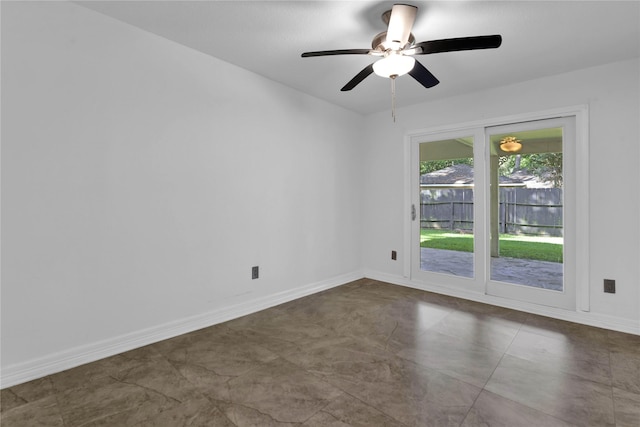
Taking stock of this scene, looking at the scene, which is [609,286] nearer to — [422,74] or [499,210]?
[499,210]

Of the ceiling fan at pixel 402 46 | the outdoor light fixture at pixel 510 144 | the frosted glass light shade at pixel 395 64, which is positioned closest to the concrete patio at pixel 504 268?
the outdoor light fixture at pixel 510 144

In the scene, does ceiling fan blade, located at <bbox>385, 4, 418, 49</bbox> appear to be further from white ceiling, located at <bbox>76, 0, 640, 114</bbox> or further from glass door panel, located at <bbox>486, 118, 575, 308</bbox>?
glass door panel, located at <bbox>486, 118, 575, 308</bbox>

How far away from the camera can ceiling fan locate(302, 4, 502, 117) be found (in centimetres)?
184

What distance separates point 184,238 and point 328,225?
193 centimetres

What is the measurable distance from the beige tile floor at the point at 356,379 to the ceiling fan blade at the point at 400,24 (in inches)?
85.9

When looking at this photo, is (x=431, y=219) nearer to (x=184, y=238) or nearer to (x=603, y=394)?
(x=603, y=394)

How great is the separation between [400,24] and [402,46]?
18 centimetres

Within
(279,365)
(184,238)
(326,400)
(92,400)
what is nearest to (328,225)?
(184,238)

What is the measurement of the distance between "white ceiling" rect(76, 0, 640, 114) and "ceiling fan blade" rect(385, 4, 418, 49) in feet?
0.64

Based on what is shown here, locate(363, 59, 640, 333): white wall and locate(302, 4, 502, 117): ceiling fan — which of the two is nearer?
locate(302, 4, 502, 117): ceiling fan

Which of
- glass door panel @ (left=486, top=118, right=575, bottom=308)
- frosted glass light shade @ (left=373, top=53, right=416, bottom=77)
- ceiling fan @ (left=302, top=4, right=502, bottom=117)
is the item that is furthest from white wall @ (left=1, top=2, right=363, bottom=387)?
glass door panel @ (left=486, top=118, right=575, bottom=308)

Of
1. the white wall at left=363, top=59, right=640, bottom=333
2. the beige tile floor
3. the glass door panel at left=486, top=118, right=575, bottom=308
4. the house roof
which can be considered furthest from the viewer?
the house roof

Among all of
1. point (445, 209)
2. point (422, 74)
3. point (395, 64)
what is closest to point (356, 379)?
point (395, 64)

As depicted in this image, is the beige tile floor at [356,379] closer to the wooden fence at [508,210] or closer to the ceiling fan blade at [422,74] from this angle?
the wooden fence at [508,210]
